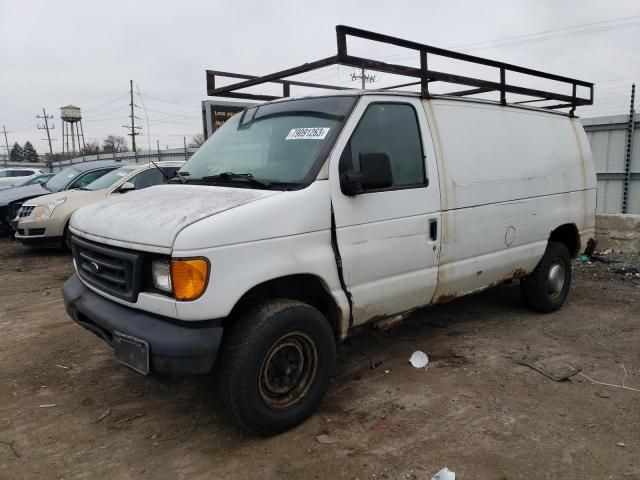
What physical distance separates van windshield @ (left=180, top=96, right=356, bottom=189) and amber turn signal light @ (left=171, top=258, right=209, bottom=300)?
0.79 meters

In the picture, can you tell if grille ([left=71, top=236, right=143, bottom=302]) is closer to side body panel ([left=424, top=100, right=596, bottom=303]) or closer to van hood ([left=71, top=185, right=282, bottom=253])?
van hood ([left=71, top=185, right=282, bottom=253])

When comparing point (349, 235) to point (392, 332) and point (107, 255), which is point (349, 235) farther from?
point (392, 332)

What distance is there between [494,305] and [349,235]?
3.22m

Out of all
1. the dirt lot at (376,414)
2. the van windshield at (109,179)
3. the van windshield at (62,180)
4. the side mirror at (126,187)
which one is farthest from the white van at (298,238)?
the van windshield at (62,180)

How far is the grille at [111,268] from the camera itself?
111 inches

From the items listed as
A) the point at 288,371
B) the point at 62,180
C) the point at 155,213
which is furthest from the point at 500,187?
the point at 62,180

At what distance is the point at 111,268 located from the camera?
9.98 ft

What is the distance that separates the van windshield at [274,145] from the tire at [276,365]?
85cm

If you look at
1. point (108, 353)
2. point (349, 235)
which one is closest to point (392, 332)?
point (349, 235)

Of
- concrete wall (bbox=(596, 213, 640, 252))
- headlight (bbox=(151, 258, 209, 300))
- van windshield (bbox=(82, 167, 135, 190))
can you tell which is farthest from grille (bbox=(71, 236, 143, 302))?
concrete wall (bbox=(596, 213, 640, 252))

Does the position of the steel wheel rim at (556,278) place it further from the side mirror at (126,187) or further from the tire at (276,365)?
the side mirror at (126,187)

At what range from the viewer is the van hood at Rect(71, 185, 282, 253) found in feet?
8.98

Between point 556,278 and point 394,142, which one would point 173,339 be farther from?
point 556,278

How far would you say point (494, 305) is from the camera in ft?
19.0
